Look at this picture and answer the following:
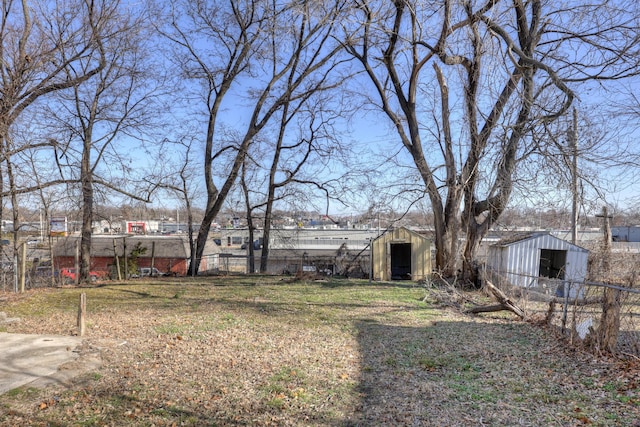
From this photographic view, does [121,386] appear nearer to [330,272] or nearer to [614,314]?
[614,314]

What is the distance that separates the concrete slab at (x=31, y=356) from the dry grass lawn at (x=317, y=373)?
27cm

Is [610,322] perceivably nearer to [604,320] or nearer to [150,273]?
[604,320]

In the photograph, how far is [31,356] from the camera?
18.0 ft

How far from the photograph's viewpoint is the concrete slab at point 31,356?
15.4 ft

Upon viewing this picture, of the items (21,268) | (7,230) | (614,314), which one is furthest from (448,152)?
(7,230)

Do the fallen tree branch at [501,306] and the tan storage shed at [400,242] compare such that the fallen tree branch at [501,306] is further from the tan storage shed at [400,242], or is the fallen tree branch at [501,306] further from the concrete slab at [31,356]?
the tan storage shed at [400,242]

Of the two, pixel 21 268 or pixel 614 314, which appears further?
pixel 21 268

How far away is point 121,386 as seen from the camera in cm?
459

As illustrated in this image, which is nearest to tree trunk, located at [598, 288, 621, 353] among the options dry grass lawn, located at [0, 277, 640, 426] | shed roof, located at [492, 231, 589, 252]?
dry grass lawn, located at [0, 277, 640, 426]

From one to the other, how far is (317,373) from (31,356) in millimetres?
3640

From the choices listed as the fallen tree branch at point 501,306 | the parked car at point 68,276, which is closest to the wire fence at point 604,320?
the fallen tree branch at point 501,306

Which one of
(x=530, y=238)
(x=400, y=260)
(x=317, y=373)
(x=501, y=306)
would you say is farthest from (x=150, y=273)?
(x=317, y=373)

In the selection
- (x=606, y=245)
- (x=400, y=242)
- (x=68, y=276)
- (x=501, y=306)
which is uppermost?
(x=606, y=245)

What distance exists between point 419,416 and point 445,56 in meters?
10.4
